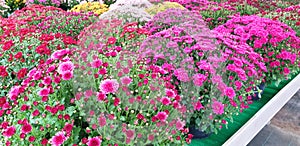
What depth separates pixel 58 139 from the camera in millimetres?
1248

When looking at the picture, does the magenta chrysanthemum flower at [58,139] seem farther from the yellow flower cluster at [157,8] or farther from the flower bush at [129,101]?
the yellow flower cluster at [157,8]

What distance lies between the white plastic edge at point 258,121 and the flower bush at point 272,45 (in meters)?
0.23

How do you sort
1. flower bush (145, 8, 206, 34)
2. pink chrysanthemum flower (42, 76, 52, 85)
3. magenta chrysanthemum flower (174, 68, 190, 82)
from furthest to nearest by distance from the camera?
flower bush (145, 8, 206, 34) → magenta chrysanthemum flower (174, 68, 190, 82) → pink chrysanthemum flower (42, 76, 52, 85)

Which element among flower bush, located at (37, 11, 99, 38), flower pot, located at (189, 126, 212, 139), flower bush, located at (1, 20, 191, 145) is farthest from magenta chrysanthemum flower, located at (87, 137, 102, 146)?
flower bush, located at (37, 11, 99, 38)

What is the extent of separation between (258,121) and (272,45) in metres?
0.89

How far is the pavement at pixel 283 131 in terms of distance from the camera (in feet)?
10.3

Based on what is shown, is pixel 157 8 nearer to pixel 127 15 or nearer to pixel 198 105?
pixel 127 15

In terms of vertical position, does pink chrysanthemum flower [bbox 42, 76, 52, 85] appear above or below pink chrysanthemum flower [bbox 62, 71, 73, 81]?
below

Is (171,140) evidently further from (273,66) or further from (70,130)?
(273,66)

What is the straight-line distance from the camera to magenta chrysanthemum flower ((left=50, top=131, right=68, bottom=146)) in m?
1.23

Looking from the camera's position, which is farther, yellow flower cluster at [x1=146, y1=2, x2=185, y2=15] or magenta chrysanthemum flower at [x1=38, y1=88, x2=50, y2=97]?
yellow flower cluster at [x1=146, y1=2, x2=185, y2=15]

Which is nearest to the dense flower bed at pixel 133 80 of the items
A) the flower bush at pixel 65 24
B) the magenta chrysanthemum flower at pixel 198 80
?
the magenta chrysanthemum flower at pixel 198 80

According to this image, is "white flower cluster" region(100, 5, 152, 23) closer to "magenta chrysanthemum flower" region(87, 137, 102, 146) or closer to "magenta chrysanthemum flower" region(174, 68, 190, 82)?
"magenta chrysanthemum flower" region(174, 68, 190, 82)

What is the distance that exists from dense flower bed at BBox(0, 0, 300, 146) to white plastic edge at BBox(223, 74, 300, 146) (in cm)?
15
